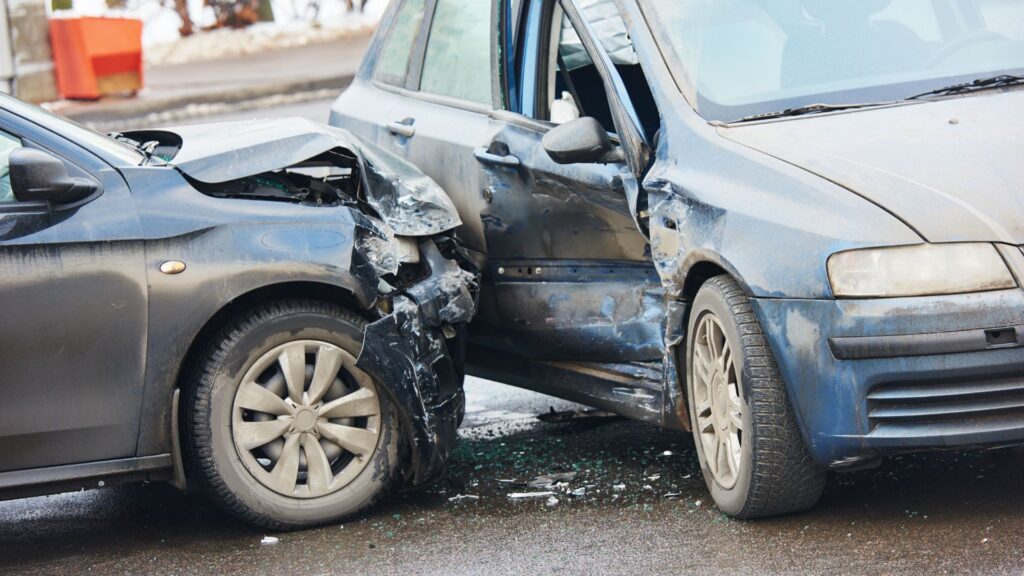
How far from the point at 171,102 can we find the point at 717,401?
634 inches

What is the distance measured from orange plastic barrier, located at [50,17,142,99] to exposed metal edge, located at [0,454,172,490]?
1637cm

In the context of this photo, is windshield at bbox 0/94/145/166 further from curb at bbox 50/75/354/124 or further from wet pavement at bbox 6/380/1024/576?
curb at bbox 50/75/354/124

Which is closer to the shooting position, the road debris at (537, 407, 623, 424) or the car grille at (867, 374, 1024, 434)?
the car grille at (867, 374, 1024, 434)

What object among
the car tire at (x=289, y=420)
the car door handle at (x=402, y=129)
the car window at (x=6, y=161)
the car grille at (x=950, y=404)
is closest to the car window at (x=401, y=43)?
the car door handle at (x=402, y=129)

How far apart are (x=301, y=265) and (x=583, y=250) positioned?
109 centimetres

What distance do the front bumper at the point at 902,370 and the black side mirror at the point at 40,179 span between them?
7.39ft

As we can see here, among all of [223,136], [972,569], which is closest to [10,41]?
[223,136]

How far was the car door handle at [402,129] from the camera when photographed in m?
6.38

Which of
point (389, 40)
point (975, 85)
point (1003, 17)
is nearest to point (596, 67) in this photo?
point (975, 85)

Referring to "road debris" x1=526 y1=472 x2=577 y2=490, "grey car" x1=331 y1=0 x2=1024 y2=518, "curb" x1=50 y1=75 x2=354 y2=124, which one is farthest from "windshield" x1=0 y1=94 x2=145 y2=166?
"curb" x1=50 y1=75 x2=354 y2=124

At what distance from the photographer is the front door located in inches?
182

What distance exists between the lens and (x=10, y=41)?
1916 cm

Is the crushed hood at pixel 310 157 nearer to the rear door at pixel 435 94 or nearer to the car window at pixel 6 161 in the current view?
the rear door at pixel 435 94

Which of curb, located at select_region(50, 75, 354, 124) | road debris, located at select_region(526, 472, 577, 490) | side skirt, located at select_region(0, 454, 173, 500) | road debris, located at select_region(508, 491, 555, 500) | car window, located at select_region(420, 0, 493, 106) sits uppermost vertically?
car window, located at select_region(420, 0, 493, 106)
